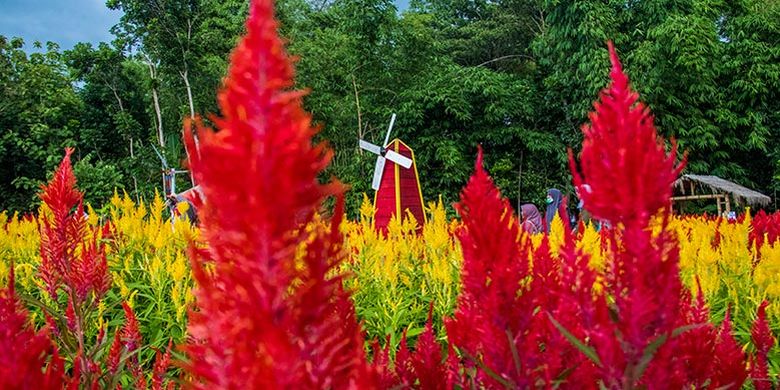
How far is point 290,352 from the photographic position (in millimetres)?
371

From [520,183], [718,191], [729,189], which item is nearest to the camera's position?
[729,189]

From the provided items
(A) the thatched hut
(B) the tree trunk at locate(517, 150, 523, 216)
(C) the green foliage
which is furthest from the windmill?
(C) the green foliage

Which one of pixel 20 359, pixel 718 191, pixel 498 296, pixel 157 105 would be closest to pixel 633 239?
pixel 498 296

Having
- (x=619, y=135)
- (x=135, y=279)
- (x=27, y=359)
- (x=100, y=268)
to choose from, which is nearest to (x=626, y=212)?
(x=619, y=135)

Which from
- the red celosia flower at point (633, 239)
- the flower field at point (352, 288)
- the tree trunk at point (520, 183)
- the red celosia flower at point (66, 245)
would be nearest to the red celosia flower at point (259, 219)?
the flower field at point (352, 288)

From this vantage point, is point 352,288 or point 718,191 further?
point 718,191

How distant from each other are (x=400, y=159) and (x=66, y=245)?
1212 cm

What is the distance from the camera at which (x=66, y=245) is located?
1.48 meters

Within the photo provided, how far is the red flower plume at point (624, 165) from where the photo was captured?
23.7 inches

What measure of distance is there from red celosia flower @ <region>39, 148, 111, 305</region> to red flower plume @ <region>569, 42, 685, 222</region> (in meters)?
1.10

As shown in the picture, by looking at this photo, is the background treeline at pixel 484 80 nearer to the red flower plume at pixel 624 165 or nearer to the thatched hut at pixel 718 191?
the thatched hut at pixel 718 191

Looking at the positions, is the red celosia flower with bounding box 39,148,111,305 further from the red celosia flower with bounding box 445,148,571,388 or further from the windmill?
the windmill

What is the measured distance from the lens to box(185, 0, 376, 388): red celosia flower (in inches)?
14.8

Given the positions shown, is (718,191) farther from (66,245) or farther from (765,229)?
(66,245)
